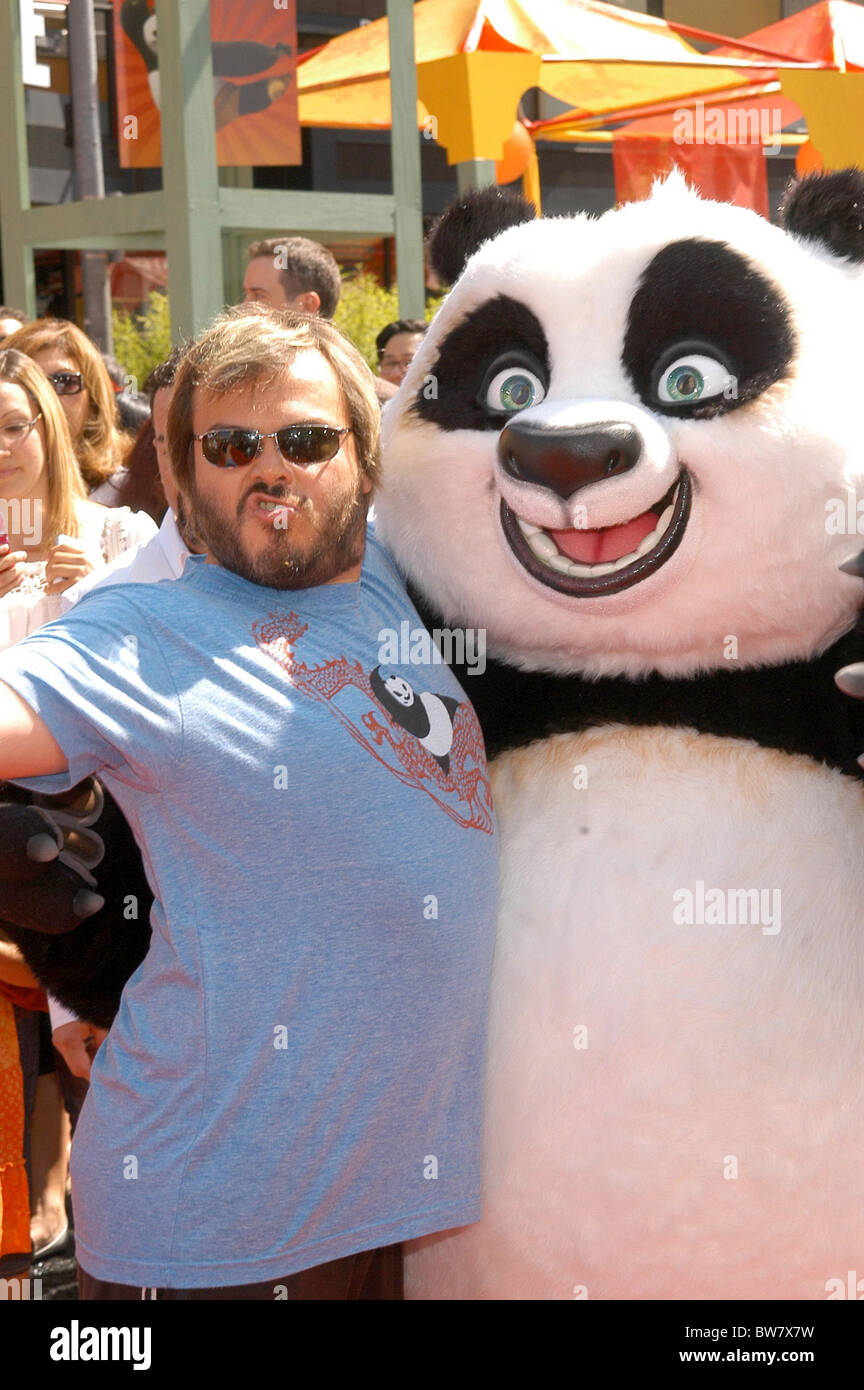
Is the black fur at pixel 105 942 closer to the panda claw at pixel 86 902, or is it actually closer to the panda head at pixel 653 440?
the panda claw at pixel 86 902

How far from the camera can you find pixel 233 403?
6.69 ft

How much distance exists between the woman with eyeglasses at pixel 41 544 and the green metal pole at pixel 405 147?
7.72ft

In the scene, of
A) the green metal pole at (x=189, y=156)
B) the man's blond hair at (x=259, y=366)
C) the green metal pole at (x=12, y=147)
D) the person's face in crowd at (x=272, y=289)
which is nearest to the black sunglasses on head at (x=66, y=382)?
the green metal pole at (x=189, y=156)

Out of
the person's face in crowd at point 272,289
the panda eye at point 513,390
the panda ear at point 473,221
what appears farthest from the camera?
the person's face in crowd at point 272,289

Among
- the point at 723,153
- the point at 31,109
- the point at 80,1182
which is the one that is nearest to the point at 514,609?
the point at 80,1182

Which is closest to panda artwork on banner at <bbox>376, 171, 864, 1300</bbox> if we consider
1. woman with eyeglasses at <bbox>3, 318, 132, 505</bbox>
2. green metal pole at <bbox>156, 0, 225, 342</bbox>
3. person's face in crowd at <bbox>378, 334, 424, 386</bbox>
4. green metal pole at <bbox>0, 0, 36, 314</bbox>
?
woman with eyeglasses at <bbox>3, 318, 132, 505</bbox>

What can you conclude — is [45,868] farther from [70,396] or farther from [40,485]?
[70,396]

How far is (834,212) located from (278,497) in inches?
36.3

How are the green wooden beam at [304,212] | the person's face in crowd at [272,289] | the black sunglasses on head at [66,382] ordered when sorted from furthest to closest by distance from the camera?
the green wooden beam at [304,212] < the person's face in crowd at [272,289] < the black sunglasses on head at [66,382]

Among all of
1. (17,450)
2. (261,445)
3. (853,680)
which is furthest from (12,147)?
(853,680)

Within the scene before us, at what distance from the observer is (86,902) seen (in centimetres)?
197

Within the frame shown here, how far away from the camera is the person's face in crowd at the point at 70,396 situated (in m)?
4.76
